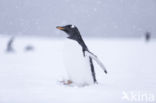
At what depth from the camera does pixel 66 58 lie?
11.3 feet

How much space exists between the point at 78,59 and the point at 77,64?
0.08 metres

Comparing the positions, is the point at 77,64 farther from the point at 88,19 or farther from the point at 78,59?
the point at 88,19

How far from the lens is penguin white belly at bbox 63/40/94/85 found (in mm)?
3346

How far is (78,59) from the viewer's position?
3.36m

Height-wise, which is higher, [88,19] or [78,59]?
[88,19]

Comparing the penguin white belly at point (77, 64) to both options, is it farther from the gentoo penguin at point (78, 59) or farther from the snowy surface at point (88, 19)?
the snowy surface at point (88, 19)

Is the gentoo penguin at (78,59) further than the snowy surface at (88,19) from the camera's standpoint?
No

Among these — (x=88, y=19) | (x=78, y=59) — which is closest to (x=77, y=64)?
(x=78, y=59)

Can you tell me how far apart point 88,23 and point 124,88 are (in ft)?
206

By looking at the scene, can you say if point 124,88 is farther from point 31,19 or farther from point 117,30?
point 117,30

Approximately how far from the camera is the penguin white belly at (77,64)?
11.0 feet

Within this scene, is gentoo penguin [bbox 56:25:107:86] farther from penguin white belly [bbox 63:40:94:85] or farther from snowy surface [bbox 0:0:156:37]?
snowy surface [bbox 0:0:156:37]

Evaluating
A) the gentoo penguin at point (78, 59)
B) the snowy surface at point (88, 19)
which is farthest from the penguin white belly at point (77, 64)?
the snowy surface at point (88, 19)

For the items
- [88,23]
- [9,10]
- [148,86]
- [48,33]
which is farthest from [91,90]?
[88,23]
